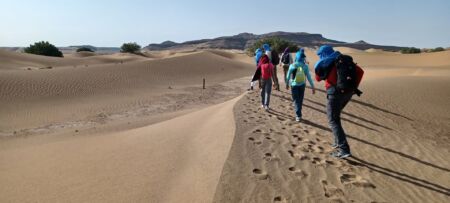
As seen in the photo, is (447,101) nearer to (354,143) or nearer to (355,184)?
(354,143)

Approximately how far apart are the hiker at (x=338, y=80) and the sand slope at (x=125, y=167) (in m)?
1.73

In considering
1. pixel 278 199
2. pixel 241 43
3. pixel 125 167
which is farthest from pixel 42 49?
pixel 241 43

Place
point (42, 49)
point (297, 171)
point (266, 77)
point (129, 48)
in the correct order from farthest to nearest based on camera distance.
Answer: point (129, 48) → point (42, 49) → point (266, 77) → point (297, 171)

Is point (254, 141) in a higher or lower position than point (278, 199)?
higher

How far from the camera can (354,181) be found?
191 inches

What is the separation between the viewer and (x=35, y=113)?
13359mm

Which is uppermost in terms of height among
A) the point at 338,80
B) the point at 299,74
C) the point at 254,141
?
the point at 338,80

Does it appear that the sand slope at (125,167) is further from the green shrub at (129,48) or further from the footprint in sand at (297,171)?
the green shrub at (129,48)

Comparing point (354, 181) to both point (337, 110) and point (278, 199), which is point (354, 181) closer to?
point (337, 110)

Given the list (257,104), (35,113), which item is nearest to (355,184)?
(257,104)

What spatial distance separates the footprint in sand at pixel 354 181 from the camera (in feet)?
15.6

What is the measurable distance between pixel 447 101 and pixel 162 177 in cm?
1401

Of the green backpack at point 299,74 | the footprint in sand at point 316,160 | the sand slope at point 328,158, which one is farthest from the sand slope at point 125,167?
the green backpack at point 299,74

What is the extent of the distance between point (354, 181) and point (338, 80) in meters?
1.52
